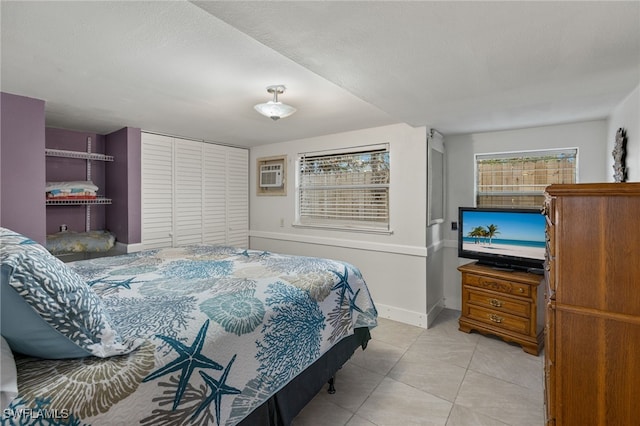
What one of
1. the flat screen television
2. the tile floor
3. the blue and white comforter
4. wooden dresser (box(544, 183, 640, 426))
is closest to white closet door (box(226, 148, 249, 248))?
the blue and white comforter

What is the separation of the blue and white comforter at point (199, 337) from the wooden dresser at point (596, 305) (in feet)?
4.03

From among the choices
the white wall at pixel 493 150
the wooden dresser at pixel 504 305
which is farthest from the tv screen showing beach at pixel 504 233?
the white wall at pixel 493 150

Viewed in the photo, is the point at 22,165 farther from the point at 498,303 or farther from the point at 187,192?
the point at 498,303

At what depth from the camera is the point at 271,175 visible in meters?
4.67

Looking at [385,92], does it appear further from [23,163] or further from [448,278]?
[23,163]

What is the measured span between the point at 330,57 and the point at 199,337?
150 cm

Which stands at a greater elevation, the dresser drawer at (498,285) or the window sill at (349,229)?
the window sill at (349,229)

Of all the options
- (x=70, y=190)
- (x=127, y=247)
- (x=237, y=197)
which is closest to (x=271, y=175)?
(x=237, y=197)

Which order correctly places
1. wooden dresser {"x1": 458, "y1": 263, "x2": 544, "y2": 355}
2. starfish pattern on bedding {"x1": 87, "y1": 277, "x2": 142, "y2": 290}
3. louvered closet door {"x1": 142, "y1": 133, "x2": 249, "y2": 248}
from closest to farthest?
starfish pattern on bedding {"x1": 87, "y1": 277, "x2": 142, "y2": 290} → wooden dresser {"x1": 458, "y1": 263, "x2": 544, "y2": 355} → louvered closet door {"x1": 142, "y1": 133, "x2": 249, "y2": 248}

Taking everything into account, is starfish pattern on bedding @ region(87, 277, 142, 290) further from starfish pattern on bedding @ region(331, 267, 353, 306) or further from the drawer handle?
the drawer handle

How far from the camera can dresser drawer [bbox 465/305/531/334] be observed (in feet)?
9.26

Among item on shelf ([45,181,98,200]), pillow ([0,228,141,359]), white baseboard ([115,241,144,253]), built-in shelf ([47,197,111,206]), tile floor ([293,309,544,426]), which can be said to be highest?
item on shelf ([45,181,98,200])

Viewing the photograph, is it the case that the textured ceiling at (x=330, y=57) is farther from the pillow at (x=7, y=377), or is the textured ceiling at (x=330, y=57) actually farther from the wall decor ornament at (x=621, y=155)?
the pillow at (x=7, y=377)

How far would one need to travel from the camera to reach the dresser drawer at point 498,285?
2.82 m
